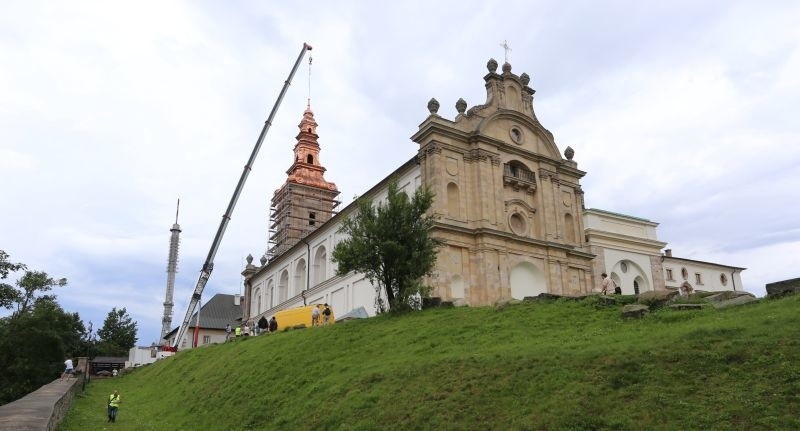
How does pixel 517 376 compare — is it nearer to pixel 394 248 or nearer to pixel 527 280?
pixel 394 248

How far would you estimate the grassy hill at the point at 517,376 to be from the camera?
1189 cm

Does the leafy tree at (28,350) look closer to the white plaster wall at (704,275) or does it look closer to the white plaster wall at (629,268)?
the white plaster wall at (629,268)

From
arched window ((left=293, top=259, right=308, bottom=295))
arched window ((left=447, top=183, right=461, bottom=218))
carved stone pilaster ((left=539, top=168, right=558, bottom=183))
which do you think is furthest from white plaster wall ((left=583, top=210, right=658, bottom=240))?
arched window ((left=293, top=259, right=308, bottom=295))

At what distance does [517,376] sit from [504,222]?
25927 millimetres

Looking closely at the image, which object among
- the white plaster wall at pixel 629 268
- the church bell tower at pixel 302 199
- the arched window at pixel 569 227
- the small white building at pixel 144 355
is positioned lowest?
the small white building at pixel 144 355

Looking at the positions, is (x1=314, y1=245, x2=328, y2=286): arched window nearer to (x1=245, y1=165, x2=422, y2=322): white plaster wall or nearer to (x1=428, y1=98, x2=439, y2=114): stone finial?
(x1=245, y1=165, x2=422, y2=322): white plaster wall

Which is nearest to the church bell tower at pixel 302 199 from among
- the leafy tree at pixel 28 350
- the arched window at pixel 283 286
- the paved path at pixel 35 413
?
the arched window at pixel 283 286

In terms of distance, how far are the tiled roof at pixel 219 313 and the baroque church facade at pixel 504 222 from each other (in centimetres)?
2796

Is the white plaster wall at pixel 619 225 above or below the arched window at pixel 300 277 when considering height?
above

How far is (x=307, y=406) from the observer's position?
17672 mm

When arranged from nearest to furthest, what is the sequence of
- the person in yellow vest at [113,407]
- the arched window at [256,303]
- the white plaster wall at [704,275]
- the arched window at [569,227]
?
the person in yellow vest at [113,407] → the arched window at [569,227] → the white plaster wall at [704,275] → the arched window at [256,303]

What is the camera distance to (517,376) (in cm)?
1477

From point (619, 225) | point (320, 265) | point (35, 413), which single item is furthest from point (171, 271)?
point (35, 413)

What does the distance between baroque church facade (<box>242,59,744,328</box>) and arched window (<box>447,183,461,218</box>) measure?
0.22 feet
